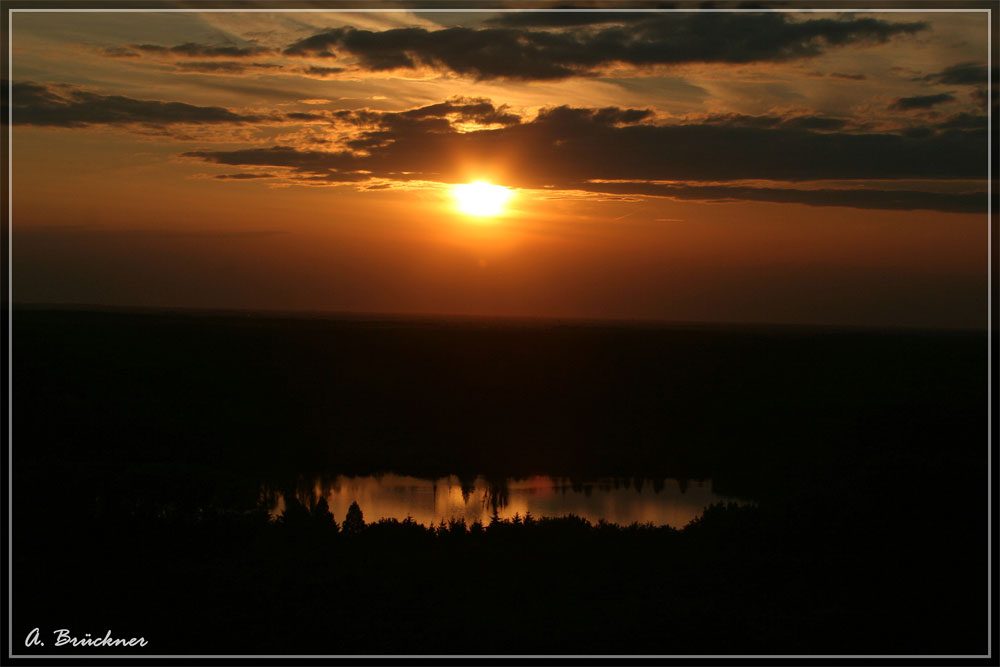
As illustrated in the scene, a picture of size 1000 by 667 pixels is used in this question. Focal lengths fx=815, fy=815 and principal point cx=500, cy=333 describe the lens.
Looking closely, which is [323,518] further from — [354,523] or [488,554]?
[488,554]

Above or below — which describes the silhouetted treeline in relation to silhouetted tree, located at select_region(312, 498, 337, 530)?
below

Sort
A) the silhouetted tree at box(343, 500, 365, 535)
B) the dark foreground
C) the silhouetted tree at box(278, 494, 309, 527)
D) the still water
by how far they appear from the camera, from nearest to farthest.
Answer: the dark foreground
the silhouetted tree at box(343, 500, 365, 535)
the silhouetted tree at box(278, 494, 309, 527)
the still water

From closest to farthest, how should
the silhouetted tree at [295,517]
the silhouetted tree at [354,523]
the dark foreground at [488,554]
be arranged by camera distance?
the dark foreground at [488,554] → the silhouetted tree at [354,523] → the silhouetted tree at [295,517]

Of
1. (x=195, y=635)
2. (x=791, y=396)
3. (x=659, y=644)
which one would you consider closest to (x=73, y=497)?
(x=195, y=635)

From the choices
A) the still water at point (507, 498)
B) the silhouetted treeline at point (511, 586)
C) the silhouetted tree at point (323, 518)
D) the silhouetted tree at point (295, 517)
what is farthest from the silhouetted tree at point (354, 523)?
the still water at point (507, 498)

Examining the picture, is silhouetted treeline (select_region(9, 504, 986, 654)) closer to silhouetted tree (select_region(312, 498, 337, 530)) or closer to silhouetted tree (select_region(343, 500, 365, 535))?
silhouetted tree (select_region(343, 500, 365, 535))

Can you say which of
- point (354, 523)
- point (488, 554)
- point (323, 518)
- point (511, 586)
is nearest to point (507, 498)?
point (323, 518)

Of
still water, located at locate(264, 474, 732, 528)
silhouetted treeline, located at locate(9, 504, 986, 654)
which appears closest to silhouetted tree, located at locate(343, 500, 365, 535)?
silhouetted treeline, located at locate(9, 504, 986, 654)

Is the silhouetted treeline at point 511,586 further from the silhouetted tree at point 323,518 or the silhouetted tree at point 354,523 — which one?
the silhouetted tree at point 323,518

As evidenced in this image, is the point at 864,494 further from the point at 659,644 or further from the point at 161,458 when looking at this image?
the point at 161,458

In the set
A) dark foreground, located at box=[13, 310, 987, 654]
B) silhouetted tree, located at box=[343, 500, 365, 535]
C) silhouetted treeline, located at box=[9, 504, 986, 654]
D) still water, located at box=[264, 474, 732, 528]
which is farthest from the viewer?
still water, located at box=[264, 474, 732, 528]
